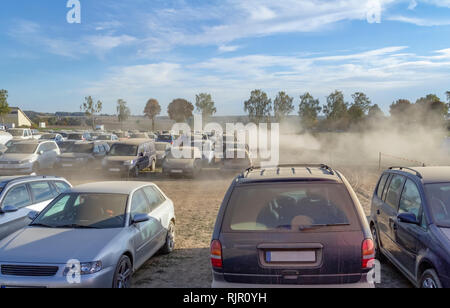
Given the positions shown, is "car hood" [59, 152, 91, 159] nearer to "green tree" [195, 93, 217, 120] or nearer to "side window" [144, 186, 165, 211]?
"side window" [144, 186, 165, 211]

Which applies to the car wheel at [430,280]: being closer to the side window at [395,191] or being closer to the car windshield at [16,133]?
the side window at [395,191]

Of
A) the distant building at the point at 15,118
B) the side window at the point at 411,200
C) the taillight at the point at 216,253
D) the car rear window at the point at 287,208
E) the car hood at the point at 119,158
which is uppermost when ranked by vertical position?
the distant building at the point at 15,118

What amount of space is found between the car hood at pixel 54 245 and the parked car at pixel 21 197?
1208 millimetres

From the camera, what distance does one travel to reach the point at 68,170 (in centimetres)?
1903

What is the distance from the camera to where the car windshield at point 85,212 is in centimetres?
566

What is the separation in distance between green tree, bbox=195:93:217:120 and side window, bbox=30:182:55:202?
79.9 metres

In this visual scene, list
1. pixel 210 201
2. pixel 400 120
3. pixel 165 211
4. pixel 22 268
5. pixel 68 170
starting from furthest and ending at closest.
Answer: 1. pixel 400 120
2. pixel 68 170
3. pixel 210 201
4. pixel 165 211
5. pixel 22 268

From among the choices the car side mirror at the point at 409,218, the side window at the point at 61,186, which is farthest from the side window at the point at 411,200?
the side window at the point at 61,186

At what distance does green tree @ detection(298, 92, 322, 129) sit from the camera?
69.2m

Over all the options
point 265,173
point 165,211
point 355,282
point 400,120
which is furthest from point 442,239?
point 400,120

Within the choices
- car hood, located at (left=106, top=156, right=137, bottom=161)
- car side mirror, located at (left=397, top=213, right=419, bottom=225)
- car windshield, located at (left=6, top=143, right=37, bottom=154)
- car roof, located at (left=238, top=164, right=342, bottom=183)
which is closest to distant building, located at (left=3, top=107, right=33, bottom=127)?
car windshield, located at (left=6, top=143, right=37, bottom=154)
